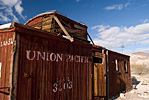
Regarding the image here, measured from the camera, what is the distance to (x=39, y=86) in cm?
539

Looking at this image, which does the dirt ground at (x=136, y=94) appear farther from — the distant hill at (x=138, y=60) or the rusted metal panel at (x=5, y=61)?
the distant hill at (x=138, y=60)

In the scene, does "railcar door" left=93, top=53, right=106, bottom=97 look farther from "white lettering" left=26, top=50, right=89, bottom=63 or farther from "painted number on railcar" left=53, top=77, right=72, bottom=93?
"painted number on railcar" left=53, top=77, right=72, bottom=93

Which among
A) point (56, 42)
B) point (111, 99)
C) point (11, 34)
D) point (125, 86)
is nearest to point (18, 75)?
point (11, 34)

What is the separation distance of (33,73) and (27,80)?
387mm

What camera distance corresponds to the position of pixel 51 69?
594 centimetres

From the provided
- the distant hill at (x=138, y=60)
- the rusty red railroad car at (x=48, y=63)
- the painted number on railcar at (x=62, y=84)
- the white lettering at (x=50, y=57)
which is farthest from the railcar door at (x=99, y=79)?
the distant hill at (x=138, y=60)

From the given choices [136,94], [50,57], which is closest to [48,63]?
[50,57]

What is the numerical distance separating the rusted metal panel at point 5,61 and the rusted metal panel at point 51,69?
17.1 inches

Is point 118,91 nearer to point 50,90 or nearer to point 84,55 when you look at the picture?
point 84,55

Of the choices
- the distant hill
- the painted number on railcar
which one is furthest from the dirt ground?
the distant hill

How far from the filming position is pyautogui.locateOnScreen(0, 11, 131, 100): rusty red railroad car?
4785 mm

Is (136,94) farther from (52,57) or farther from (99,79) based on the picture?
(52,57)

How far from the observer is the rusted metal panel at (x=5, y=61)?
468cm

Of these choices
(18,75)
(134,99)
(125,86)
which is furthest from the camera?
(125,86)
